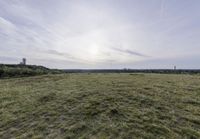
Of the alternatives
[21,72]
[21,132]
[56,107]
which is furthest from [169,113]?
[21,72]

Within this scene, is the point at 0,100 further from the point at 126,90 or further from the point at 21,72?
the point at 21,72

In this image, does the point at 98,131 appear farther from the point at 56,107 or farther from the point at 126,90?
the point at 126,90

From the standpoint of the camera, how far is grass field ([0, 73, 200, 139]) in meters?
5.34

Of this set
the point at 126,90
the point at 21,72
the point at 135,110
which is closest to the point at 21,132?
the point at 135,110

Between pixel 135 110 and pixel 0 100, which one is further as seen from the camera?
pixel 0 100

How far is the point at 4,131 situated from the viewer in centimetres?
589

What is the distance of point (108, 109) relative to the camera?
6.74 metres

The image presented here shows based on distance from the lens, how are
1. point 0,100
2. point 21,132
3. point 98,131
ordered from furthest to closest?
point 0,100
point 21,132
point 98,131

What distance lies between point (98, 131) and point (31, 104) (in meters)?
3.68

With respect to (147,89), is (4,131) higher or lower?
lower

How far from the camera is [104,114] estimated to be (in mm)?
6363

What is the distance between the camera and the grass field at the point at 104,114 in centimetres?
534

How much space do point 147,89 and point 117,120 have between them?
3985 millimetres

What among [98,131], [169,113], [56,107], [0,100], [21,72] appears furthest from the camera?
[21,72]
